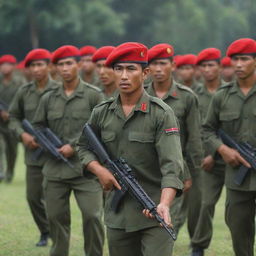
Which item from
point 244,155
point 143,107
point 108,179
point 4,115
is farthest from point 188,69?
point 108,179

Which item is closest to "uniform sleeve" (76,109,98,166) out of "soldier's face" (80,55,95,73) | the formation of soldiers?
the formation of soldiers

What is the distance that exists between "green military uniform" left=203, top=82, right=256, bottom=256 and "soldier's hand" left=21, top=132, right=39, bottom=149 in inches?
98.9

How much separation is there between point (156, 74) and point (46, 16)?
127ft

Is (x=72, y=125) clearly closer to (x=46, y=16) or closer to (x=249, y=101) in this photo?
(x=249, y=101)

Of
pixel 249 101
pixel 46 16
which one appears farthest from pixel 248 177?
pixel 46 16

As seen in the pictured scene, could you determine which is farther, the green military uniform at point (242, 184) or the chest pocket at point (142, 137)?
the green military uniform at point (242, 184)

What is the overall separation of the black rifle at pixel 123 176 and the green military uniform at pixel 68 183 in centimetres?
197

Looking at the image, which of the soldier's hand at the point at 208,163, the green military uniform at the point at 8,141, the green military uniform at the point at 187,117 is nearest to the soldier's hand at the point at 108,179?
the green military uniform at the point at 187,117

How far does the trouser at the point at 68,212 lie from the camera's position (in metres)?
7.82

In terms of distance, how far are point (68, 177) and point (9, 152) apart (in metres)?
8.13

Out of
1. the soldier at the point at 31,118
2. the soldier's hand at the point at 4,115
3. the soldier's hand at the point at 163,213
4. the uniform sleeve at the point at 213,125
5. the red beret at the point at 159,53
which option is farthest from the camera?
the soldier's hand at the point at 4,115

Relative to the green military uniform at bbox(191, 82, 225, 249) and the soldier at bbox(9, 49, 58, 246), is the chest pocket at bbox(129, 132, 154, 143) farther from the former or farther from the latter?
the soldier at bbox(9, 49, 58, 246)

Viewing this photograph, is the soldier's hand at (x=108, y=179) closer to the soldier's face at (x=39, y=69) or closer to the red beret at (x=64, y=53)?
the red beret at (x=64, y=53)

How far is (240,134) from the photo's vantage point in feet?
24.0
